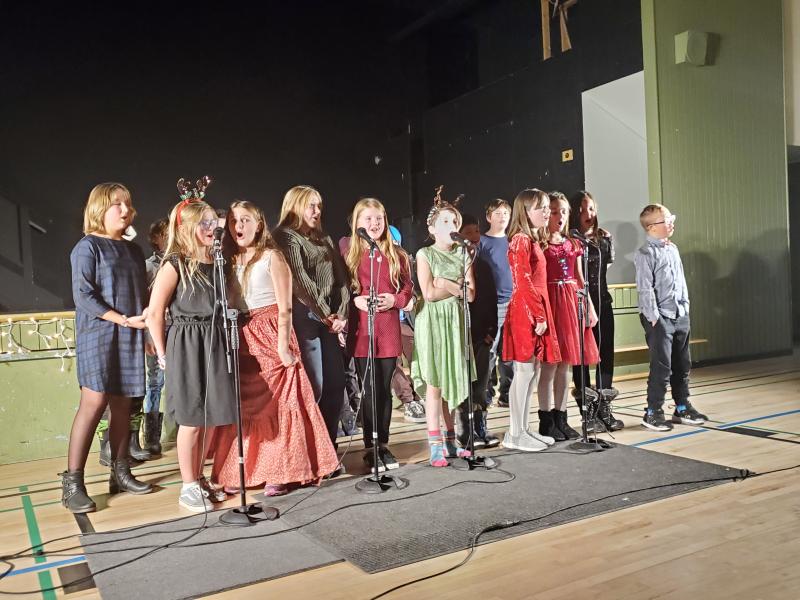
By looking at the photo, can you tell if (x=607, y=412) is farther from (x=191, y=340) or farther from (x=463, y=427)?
(x=191, y=340)

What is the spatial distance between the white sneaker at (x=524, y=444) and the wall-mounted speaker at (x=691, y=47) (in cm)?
472

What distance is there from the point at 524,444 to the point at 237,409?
1.75m

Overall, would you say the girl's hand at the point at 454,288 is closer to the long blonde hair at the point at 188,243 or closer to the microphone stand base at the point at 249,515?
the long blonde hair at the point at 188,243

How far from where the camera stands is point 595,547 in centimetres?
247

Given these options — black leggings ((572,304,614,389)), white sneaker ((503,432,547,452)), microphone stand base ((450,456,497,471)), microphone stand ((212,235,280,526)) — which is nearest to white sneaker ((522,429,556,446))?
white sneaker ((503,432,547,452))

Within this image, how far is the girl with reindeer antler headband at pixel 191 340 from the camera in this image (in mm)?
3037

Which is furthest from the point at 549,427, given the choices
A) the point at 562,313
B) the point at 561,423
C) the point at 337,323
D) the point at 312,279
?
the point at 312,279

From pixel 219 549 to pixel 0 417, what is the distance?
A: 89.5 inches

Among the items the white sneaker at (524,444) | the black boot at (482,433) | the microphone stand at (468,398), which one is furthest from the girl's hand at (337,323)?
the white sneaker at (524,444)

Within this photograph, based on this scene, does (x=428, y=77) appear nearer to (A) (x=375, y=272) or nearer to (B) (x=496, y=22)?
(B) (x=496, y=22)

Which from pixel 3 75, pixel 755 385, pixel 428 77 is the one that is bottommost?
pixel 755 385

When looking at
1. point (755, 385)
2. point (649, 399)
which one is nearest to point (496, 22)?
point (755, 385)

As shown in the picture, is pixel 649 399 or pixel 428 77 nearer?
pixel 649 399

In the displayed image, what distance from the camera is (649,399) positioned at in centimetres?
439
